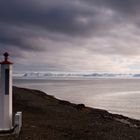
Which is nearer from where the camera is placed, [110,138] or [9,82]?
[9,82]

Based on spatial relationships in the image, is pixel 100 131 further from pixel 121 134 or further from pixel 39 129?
pixel 39 129

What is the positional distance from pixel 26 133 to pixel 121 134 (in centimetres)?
441

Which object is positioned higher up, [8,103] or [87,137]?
[8,103]

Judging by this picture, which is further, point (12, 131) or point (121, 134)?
point (121, 134)


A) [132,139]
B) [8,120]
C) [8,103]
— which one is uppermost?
[8,103]

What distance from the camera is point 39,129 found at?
41.6 feet

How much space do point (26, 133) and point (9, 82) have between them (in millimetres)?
2345

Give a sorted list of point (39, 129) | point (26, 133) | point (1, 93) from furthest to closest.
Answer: point (39, 129) < point (26, 133) < point (1, 93)

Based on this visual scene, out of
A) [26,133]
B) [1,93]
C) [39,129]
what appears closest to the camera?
[1,93]

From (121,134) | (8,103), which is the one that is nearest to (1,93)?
(8,103)

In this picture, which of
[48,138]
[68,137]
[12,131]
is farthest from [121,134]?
[12,131]

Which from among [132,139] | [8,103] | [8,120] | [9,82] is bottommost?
[132,139]

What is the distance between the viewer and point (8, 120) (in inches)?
433

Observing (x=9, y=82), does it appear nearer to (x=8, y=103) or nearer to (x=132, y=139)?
(x=8, y=103)
